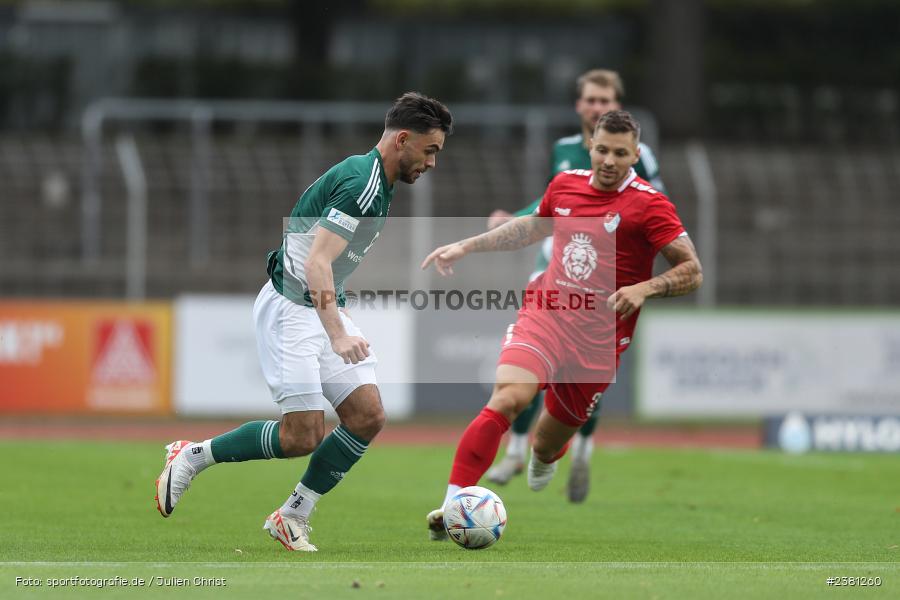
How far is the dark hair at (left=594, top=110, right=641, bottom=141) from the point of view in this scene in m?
7.97

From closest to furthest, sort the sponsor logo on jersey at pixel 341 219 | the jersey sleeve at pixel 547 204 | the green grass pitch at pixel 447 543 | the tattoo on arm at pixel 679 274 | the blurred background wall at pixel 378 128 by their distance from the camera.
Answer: the green grass pitch at pixel 447 543, the sponsor logo on jersey at pixel 341 219, the tattoo on arm at pixel 679 274, the jersey sleeve at pixel 547 204, the blurred background wall at pixel 378 128

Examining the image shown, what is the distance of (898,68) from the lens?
88.0 feet

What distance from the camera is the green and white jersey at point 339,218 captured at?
7281 millimetres

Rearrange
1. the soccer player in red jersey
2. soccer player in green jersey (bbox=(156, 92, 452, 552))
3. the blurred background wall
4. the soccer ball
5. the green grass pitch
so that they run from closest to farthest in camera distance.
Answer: the green grass pitch → the soccer ball → soccer player in green jersey (bbox=(156, 92, 452, 552)) → the soccer player in red jersey → the blurred background wall

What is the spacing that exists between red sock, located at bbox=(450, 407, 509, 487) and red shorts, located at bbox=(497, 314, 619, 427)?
0.43m

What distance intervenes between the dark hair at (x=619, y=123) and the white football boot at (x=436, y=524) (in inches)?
87.5

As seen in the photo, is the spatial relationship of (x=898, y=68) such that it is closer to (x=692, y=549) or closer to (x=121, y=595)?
(x=692, y=549)

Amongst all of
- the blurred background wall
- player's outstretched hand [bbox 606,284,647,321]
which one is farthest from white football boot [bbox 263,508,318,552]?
the blurred background wall

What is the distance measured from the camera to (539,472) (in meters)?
8.94

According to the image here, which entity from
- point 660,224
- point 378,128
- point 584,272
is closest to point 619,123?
point 660,224

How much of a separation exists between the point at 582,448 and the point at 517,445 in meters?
0.53

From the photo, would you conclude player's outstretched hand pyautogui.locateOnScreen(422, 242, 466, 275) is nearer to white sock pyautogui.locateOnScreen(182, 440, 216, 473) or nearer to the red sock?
the red sock

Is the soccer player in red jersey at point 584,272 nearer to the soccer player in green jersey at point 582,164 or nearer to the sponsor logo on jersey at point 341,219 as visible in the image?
A: the sponsor logo on jersey at point 341,219

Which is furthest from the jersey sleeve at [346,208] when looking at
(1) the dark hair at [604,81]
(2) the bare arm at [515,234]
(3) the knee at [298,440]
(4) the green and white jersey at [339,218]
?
(1) the dark hair at [604,81]
